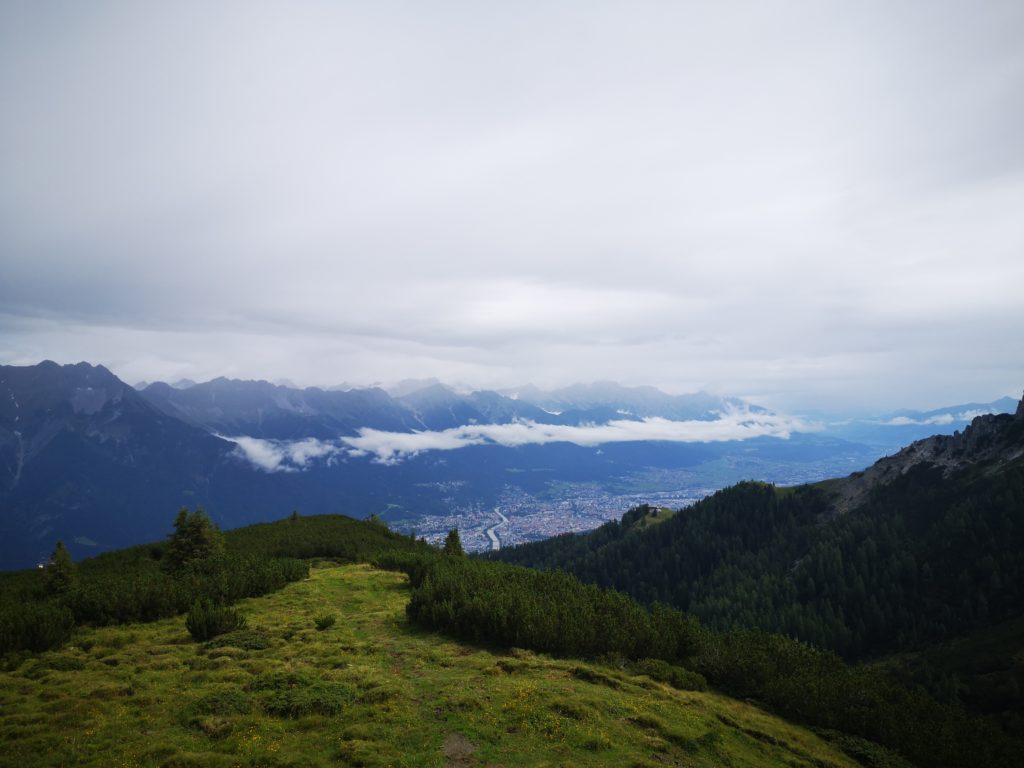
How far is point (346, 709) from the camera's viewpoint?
24.7 meters

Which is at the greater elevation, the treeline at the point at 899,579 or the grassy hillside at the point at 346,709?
the grassy hillside at the point at 346,709

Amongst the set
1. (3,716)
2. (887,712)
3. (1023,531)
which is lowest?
Answer: (1023,531)

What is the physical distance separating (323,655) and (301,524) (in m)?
80.2

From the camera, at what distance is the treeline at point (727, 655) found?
35969 millimetres

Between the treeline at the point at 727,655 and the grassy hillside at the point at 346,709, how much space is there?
319 centimetres

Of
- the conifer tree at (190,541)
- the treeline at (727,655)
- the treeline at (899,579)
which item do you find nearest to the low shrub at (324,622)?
the treeline at (727,655)

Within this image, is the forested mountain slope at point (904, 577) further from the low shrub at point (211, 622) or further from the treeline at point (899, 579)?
the low shrub at point (211, 622)

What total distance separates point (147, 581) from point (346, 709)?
32.2m

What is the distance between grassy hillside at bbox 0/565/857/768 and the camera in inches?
814

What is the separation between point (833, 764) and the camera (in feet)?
93.8

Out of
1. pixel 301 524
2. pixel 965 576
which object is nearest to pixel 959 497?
pixel 965 576

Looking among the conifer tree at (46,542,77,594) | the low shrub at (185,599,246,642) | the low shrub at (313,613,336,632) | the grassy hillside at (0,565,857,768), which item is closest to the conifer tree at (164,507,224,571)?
the conifer tree at (46,542,77,594)

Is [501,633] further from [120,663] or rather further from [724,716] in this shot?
[120,663]

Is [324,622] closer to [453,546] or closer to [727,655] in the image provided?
[727,655]
